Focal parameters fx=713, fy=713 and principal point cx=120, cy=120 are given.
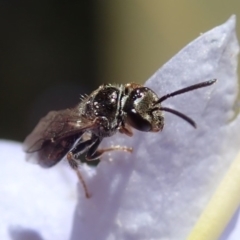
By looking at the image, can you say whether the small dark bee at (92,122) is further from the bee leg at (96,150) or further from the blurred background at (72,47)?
the blurred background at (72,47)

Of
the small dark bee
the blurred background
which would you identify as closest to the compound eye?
the small dark bee

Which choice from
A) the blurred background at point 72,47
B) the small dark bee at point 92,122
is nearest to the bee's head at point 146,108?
the small dark bee at point 92,122

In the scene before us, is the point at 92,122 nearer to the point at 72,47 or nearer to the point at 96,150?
the point at 96,150

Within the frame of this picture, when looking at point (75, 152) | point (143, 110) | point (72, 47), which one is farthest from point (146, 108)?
point (72, 47)

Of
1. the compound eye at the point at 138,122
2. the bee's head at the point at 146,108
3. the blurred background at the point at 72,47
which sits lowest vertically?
the blurred background at the point at 72,47

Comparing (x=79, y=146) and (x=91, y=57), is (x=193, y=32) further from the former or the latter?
(x=79, y=146)
